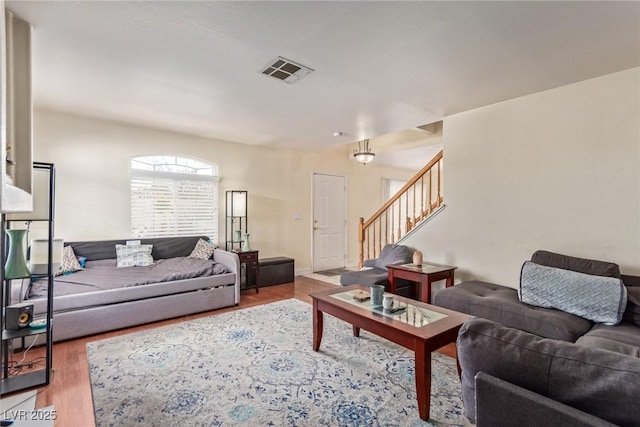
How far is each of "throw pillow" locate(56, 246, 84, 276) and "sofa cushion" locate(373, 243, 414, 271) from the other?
3.80 m

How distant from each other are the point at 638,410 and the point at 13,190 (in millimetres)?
2127

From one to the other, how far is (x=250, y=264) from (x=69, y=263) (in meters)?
2.21

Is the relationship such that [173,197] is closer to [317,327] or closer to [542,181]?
[317,327]

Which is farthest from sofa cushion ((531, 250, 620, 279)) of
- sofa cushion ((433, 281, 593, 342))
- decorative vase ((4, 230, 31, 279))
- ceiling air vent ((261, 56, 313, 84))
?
Answer: decorative vase ((4, 230, 31, 279))

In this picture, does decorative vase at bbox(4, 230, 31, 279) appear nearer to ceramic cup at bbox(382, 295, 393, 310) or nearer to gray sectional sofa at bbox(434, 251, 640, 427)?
ceramic cup at bbox(382, 295, 393, 310)

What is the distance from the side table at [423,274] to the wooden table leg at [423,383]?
161cm

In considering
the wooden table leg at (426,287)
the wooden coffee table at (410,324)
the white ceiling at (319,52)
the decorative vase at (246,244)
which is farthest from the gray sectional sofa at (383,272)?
the white ceiling at (319,52)

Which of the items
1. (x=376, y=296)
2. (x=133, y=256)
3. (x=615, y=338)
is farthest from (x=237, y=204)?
(x=615, y=338)

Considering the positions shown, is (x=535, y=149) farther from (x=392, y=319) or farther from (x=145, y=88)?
(x=145, y=88)

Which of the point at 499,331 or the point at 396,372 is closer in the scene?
the point at 499,331

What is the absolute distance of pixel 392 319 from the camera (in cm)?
211

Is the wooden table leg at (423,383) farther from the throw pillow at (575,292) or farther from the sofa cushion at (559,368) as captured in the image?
the throw pillow at (575,292)

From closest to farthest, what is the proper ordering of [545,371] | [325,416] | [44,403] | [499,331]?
[545,371], [499,331], [325,416], [44,403]

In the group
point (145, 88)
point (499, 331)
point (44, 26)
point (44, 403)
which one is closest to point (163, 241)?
point (145, 88)
